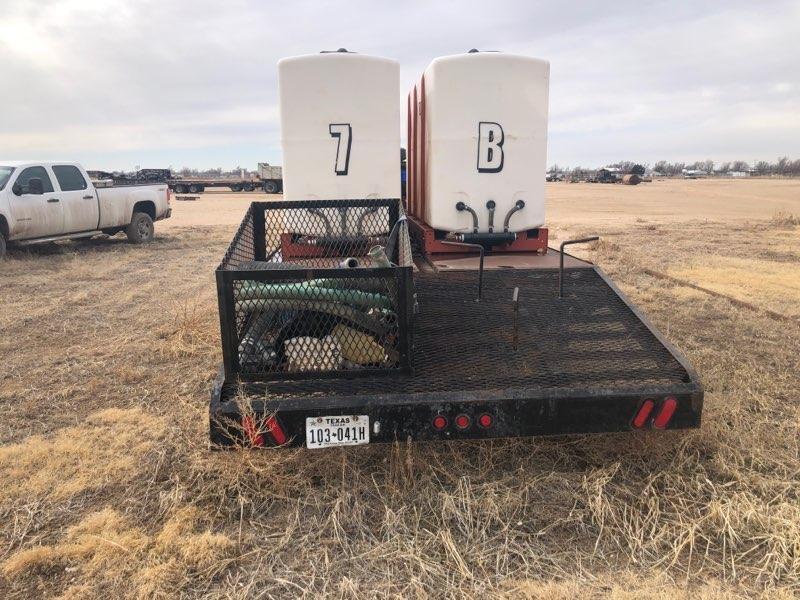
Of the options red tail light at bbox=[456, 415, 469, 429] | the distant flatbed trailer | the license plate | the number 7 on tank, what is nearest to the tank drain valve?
the number 7 on tank

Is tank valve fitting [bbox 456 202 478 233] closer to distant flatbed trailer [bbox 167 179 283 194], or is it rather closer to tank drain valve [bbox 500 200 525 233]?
tank drain valve [bbox 500 200 525 233]

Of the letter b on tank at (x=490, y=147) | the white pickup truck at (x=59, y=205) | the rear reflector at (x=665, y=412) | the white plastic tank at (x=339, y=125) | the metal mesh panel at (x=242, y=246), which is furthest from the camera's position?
the white pickup truck at (x=59, y=205)

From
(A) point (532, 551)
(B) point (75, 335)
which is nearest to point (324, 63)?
(B) point (75, 335)

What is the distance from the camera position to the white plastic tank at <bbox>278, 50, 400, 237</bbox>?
531 cm

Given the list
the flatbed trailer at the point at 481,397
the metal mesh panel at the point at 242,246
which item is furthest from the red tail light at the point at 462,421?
the metal mesh panel at the point at 242,246

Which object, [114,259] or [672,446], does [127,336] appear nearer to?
[672,446]

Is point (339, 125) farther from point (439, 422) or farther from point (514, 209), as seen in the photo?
point (439, 422)

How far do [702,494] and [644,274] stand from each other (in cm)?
718

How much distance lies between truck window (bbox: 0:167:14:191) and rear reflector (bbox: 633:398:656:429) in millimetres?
11751

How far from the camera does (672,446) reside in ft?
11.2

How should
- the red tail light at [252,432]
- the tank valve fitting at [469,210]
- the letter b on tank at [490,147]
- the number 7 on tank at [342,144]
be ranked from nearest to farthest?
the red tail light at [252,432]
the letter b on tank at [490,147]
the tank valve fitting at [469,210]
the number 7 on tank at [342,144]

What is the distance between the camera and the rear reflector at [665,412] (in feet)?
9.16

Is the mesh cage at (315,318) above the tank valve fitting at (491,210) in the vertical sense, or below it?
below

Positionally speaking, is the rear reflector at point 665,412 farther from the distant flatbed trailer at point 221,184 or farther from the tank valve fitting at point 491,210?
the distant flatbed trailer at point 221,184
